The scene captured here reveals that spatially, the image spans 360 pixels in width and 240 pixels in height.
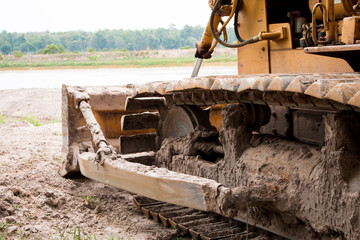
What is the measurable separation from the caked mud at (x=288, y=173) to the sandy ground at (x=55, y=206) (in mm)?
593

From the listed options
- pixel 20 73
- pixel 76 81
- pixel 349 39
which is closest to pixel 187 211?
pixel 349 39

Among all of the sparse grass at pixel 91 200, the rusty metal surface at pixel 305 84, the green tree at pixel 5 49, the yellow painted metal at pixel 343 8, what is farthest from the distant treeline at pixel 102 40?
the rusty metal surface at pixel 305 84

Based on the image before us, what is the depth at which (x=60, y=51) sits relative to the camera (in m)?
21.0

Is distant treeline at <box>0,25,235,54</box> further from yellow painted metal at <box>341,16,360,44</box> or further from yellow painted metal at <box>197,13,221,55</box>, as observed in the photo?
yellow painted metal at <box>341,16,360,44</box>

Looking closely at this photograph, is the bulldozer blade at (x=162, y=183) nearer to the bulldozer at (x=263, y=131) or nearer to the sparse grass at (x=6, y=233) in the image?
the bulldozer at (x=263, y=131)

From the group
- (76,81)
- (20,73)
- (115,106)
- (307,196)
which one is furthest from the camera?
(20,73)

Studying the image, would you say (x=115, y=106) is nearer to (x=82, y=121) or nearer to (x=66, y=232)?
(x=82, y=121)

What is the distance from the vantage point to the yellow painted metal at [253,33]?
3979mm

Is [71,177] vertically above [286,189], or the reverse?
[286,189]

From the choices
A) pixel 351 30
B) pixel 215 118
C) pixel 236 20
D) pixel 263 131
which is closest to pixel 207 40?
pixel 236 20

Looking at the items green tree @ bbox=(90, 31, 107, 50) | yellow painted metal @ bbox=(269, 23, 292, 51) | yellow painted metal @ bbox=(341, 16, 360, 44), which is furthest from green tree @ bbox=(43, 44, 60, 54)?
yellow painted metal @ bbox=(341, 16, 360, 44)

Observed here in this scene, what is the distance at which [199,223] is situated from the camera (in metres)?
3.68

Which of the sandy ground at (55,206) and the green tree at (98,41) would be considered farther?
the green tree at (98,41)

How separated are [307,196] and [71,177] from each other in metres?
2.72
